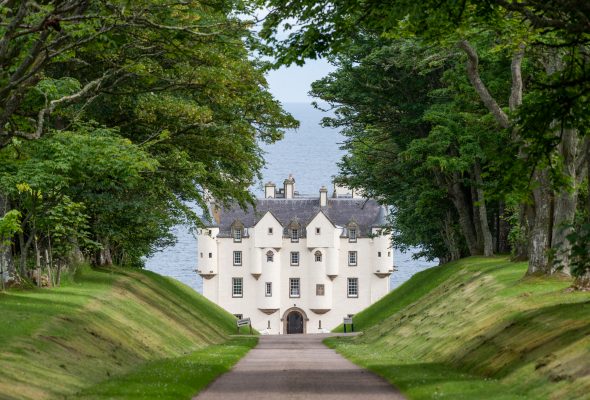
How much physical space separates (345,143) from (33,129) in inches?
1601

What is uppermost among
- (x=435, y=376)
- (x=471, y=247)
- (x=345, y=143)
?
(x=345, y=143)

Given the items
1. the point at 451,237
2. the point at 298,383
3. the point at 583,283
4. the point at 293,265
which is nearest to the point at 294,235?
the point at 293,265

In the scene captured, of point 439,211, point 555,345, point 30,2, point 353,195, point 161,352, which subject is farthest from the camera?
point 353,195

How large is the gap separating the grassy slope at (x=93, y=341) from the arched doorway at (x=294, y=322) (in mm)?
80119

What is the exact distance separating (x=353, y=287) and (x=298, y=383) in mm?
109129

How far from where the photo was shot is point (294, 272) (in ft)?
449

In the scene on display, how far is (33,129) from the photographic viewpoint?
34125mm

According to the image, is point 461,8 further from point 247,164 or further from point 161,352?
point 247,164

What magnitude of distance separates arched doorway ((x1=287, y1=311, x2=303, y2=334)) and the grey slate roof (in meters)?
10.6

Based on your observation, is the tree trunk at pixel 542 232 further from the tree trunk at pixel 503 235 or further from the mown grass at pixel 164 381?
the tree trunk at pixel 503 235

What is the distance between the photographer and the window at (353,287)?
136 metres

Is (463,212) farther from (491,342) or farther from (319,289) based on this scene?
(319,289)

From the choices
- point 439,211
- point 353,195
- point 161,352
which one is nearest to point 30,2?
point 161,352

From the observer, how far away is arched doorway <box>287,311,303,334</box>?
13762cm
